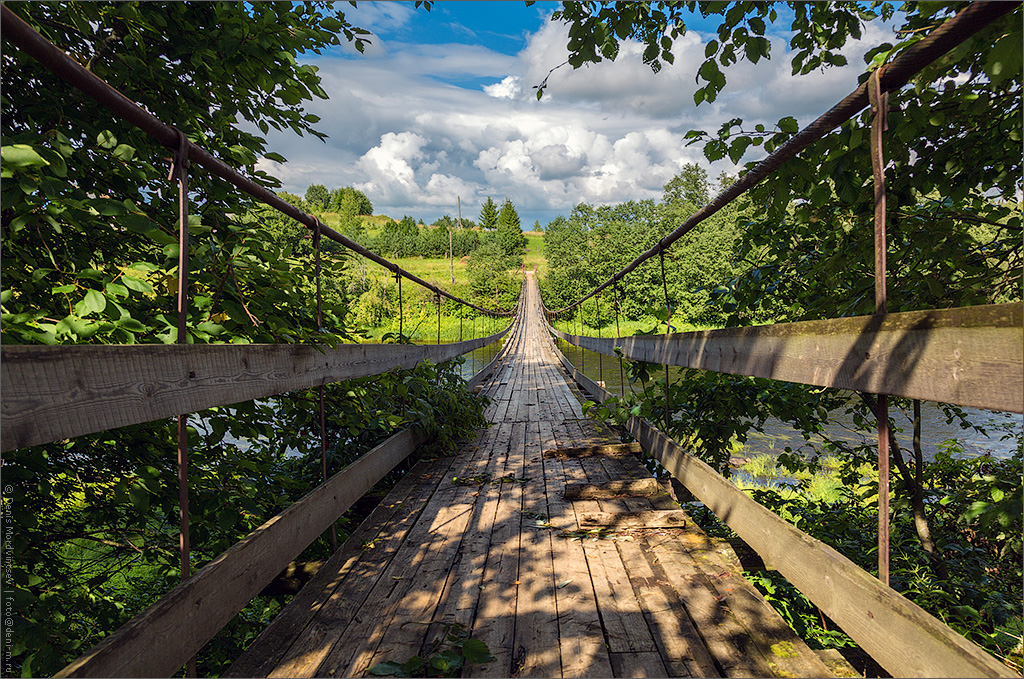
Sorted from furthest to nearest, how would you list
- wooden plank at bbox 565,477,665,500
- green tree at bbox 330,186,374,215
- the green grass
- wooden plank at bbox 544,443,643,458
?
green tree at bbox 330,186,374,215 < the green grass < wooden plank at bbox 544,443,643,458 < wooden plank at bbox 565,477,665,500

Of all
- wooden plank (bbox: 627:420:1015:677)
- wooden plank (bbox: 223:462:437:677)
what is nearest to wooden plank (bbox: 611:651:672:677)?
wooden plank (bbox: 627:420:1015:677)

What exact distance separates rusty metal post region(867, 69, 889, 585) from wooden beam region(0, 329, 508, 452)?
160 centimetres

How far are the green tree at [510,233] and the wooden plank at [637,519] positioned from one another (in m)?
80.6

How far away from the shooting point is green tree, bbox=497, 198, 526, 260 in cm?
9044

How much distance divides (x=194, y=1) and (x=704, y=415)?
3.50 m

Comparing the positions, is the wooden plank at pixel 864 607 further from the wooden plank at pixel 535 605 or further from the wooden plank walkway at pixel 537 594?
the wooden plank at pixel 535 605

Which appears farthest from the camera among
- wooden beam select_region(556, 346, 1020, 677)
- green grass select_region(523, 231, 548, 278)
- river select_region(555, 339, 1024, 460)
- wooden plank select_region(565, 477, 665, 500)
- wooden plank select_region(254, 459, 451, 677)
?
green grass select_region(523, 231, 548, 278)

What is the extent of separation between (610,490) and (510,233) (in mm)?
95427

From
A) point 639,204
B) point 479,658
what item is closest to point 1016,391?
point 479,658

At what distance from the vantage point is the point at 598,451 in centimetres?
420

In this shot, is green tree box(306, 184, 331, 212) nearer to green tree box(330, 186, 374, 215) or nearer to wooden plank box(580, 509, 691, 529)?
green tree box(330, 186, 374, 215)

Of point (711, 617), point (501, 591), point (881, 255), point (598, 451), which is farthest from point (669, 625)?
point (598, 451)

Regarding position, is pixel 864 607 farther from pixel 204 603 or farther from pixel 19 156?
pixel 19 156

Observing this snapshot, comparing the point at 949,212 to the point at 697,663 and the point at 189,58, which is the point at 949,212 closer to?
the point at 697,663
